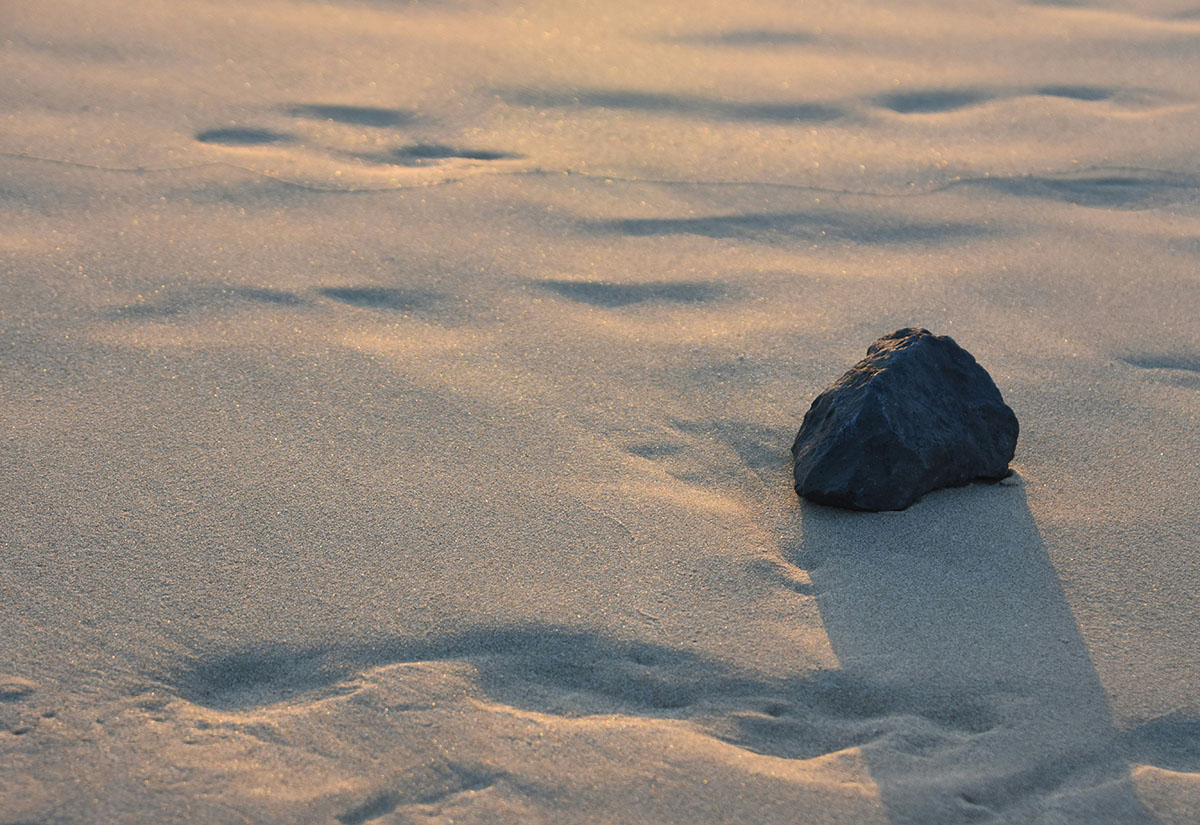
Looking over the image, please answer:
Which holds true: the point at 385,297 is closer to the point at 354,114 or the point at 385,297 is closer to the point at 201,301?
the point at 201,301

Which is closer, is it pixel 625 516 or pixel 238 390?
pixel 625 516

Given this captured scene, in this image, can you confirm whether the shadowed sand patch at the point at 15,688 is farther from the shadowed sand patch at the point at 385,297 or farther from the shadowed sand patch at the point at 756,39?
the shadowed sand patch at the point at 756,39

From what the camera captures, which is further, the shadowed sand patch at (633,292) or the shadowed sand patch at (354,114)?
the shadowed sand patch at (354,114)

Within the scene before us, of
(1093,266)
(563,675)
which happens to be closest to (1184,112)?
(1093,266)

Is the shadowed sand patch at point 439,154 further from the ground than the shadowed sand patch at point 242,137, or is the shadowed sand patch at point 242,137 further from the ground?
the shadowed sand patch at point 242,137

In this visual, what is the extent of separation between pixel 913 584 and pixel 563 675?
19.9 inches

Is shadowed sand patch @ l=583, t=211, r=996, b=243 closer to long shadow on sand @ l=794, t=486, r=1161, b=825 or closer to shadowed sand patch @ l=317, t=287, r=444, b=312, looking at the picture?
shadowed sand patch @ l=317, t=287, r=444, b=312

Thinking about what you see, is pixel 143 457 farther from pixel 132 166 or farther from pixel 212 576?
pixel 132 166

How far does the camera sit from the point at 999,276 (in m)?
2.26

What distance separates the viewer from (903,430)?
5.26 feet

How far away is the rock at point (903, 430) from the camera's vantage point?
160cm

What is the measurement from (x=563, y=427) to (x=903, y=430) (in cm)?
54

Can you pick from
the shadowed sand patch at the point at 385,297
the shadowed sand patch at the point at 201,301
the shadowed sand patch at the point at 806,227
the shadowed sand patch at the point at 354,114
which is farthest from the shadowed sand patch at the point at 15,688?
the shadowed sand patch at the point at 354,114

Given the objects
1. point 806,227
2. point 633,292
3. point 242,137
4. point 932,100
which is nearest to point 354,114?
point 242,137
